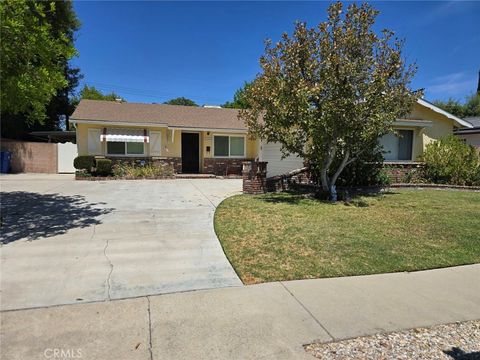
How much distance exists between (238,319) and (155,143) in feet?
50.1

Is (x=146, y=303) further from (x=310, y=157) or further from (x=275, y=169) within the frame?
(x=275, y=169)

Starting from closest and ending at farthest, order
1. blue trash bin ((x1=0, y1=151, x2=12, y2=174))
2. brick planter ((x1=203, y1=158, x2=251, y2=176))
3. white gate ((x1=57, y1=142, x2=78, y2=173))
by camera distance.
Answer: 1. brick planter ((x1=203, y1=158, x2=251, y2=176))
2. blue trash bin ((x1=0, y1=151, x2=12, y2=174))
3. white gate ((x1=57, y1=142, x2=78, y2=173))

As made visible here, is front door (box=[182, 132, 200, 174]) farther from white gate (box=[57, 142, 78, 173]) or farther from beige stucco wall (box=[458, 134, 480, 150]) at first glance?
beige stucco wall (box=[458, 134, 480, 150])

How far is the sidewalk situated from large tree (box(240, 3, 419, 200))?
18.2 ft

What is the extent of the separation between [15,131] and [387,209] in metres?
28.4

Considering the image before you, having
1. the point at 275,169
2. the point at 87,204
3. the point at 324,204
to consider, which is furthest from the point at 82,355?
the point at 275,169

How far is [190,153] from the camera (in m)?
18.8

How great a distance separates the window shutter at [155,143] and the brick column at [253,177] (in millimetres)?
7932

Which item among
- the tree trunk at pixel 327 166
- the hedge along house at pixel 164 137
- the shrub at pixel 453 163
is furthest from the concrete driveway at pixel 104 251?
the shrub at pixel 453 163

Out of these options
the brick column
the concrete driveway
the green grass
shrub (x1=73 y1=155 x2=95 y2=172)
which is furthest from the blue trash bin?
the green grass

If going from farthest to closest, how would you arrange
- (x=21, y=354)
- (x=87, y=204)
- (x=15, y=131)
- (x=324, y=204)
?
(x=15, y=131), (x=324, y=204), (x=87, y=204), (x=21, y=354)

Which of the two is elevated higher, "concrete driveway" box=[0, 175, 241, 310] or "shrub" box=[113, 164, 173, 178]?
"shrub" box=[113, 164, 173, 178]

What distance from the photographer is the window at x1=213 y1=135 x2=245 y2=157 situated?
18.8m

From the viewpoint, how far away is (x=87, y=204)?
8703 mm
